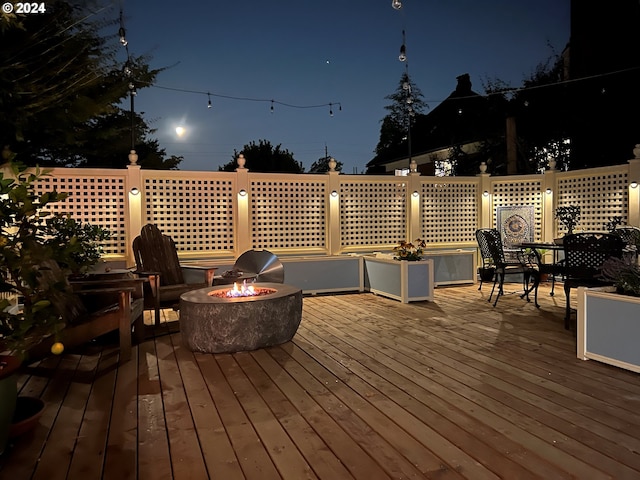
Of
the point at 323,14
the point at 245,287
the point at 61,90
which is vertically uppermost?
the point at 323,14

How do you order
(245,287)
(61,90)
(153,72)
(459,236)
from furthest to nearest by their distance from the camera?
(153,72) → (459,236) → (61,90) → (245,287)

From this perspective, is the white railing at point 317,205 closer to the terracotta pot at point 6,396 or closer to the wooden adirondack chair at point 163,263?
the wooden adirondack chair at point 163,263

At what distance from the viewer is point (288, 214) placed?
26.6 feet

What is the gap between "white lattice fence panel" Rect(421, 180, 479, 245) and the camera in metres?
8.95

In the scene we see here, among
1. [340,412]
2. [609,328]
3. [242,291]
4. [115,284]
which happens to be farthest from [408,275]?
[340,412]

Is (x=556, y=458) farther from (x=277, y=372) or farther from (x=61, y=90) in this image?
(x=61, y=90)

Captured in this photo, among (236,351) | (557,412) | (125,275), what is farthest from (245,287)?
(557,412)

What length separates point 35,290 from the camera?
7.18 ft

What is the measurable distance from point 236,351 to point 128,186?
157 inches

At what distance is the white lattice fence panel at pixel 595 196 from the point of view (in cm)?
799

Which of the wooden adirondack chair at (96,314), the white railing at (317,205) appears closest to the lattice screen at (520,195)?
the white railing at (317,205)

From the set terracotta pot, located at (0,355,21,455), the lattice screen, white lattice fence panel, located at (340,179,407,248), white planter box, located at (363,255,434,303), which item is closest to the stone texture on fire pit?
terracotta pot, located at (0,355,21,455)

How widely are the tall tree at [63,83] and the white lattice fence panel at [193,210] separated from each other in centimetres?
184

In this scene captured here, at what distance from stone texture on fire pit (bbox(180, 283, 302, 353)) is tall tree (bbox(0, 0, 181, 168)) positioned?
2.61 m
